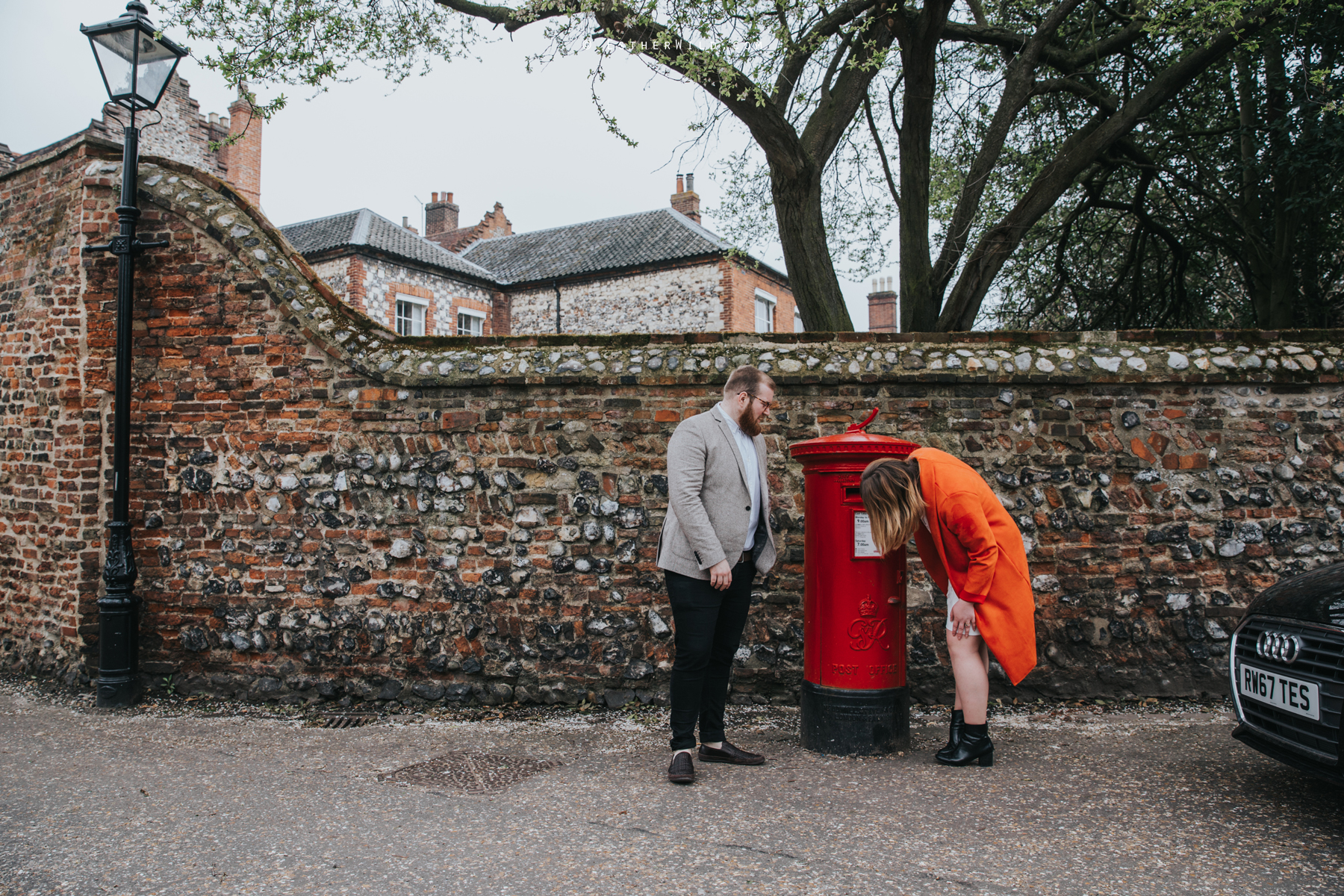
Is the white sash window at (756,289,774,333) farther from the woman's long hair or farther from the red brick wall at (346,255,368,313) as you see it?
the woman's long hair

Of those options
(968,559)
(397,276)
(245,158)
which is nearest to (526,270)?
(397,276)

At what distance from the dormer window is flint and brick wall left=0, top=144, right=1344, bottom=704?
63.3 ft

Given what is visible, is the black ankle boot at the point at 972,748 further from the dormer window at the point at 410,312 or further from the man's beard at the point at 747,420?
the dormer window at the point at 410,312

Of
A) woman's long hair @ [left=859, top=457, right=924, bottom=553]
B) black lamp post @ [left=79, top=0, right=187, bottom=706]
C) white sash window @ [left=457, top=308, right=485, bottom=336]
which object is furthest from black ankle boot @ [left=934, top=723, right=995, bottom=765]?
white sash window @ [left=457, top=308, right=485, bottom=336]

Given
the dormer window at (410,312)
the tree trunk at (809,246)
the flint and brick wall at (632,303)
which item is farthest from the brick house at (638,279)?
the tree trunk at (809,246)

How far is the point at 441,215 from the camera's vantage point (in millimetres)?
31750

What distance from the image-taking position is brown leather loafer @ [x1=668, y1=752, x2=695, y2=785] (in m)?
3.98

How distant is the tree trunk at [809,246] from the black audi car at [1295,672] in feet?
18.3

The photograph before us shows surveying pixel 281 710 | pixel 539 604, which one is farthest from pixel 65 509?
pixel 539 604

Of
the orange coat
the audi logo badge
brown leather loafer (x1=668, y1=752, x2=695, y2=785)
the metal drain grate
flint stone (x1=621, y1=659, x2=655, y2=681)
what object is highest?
the orange coat

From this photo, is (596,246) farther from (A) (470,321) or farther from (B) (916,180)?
(B) (916,180)

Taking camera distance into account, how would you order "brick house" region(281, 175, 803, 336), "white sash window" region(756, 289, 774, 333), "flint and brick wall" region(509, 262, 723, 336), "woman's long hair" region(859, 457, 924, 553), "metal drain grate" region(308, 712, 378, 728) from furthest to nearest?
"white sash window" region(756, 289, 774, 333) → "flint and brick wall" region(509, 262, 723, 336) → "brick house" region(281, 175, 803, 336) → "metal drain grate" region(308, 712, 378, 728) → "woman's long hair" region(859, 457, 924, 553)

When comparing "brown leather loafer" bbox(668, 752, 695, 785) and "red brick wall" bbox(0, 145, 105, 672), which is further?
"red brick wall" bbox(0, 145, 105, 672)

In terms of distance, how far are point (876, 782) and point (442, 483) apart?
3.32 metres
